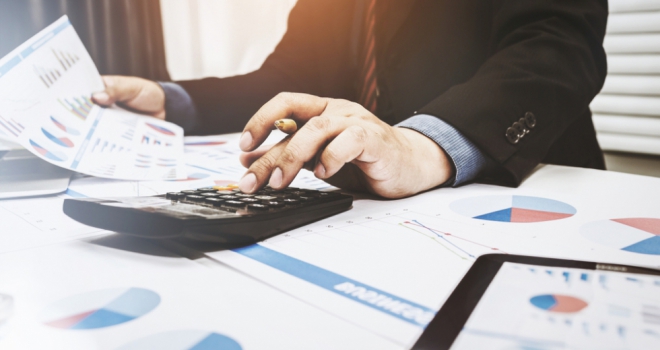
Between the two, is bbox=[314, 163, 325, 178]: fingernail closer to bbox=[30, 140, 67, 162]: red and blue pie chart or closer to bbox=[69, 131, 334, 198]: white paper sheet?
bbox=[69, 131, 334, 198]: white paper sheet

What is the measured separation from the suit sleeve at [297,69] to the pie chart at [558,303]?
29.1 inches

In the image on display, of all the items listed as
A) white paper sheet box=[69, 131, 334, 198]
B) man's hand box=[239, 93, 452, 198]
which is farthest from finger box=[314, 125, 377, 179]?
white paper sheet box=[69, 131, 334, 198]

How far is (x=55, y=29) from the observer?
668 millimetres

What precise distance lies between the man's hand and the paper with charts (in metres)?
0.16

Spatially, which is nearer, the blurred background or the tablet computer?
the tablet computer

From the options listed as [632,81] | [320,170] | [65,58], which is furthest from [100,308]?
[632,81]

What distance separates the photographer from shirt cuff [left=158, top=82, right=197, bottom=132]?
948 millimetres

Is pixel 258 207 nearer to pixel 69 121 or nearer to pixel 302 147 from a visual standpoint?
pixel 302 147

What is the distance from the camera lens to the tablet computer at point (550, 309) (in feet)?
0.56

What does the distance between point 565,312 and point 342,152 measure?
0.80ft

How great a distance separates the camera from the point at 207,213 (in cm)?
30

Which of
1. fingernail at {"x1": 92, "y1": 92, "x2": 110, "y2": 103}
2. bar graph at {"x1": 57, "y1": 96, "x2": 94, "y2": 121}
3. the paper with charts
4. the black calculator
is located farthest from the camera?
fingernail at {"x1": 92, "y1": 92, "x2": 110, "y2": 103}

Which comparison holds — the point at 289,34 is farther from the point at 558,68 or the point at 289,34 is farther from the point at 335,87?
the point at 558,68

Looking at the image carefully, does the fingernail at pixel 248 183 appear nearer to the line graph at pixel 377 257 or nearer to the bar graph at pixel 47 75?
the line graph at pixel 377 257
